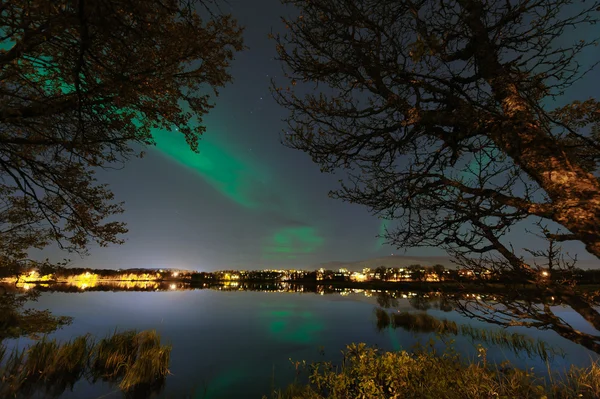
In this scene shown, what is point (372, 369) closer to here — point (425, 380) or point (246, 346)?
point (425, 380)

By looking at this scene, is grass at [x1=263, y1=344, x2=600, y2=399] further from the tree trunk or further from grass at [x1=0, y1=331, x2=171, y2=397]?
grass at [x1=0, y1=331, x2=171, y2=397]

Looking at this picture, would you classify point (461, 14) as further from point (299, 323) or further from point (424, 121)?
point (299, 323)

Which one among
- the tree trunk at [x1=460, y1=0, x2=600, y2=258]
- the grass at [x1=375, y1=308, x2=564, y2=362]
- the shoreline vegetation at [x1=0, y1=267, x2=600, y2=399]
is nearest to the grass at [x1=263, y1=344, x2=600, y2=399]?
the shoreline vegetation at [x1=0, y1=267, x2=600, y2=399]

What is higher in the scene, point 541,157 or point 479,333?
point 541,157

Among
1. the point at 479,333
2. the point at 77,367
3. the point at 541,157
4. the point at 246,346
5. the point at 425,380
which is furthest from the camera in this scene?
the point at 479,333

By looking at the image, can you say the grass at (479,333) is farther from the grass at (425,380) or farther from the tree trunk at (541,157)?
the tree trunk at (541,157)

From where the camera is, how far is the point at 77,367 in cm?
1403

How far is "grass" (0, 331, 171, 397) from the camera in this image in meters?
12.0

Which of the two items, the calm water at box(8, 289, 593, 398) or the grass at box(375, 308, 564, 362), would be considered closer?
the calm water at box(8, 289, 593, 398)

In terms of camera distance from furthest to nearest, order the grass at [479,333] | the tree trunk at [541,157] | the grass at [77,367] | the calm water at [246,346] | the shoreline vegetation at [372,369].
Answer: the grass at [479,333] → the calm water at [246,346] → the grass at [77,367] → the shoreline vegetation at [372,369] → the tree trunk at [541,157]

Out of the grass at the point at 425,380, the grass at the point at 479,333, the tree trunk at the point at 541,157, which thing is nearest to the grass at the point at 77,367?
the grass at the point at 425,380

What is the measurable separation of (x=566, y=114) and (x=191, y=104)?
32.6 ft

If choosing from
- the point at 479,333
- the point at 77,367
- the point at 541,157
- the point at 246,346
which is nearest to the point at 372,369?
the point at 541,157

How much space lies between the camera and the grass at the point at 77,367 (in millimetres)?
12016
